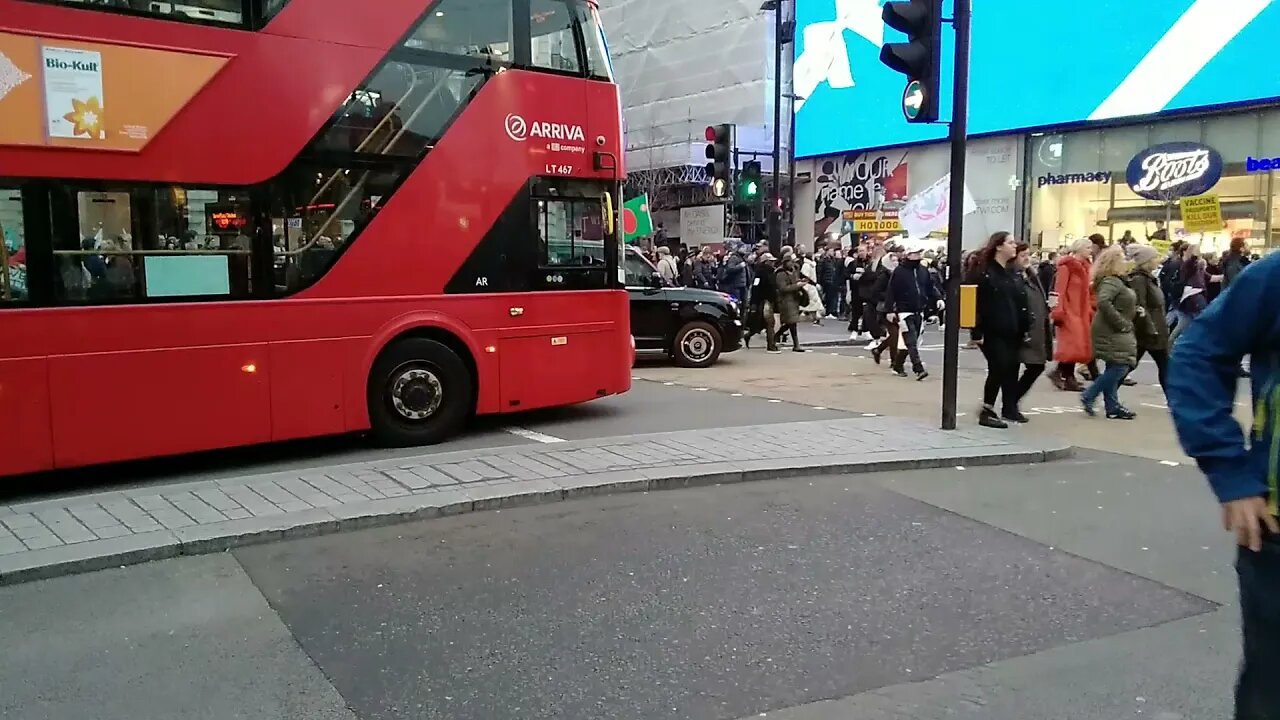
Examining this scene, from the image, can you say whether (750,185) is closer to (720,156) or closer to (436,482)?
(720,156)

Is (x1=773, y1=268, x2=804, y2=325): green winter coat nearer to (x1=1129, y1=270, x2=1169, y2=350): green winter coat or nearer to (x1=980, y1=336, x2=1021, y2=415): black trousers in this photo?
(x1=1129, y1=270, x2=1169, y2=350): green winter coat

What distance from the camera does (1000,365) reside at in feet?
30.1

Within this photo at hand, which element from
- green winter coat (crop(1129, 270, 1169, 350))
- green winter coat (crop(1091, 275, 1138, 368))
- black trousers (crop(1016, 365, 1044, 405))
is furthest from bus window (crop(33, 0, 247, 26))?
green winter coat (crop(1129, 270, 1169, 350))

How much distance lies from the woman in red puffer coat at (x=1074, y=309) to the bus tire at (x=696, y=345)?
5.11m

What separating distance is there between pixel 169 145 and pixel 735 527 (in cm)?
479

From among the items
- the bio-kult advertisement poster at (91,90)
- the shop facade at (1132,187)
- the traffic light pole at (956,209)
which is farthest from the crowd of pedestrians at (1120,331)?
the bio-kult advertisement poster at (91,90)

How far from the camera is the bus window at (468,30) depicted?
8.10m

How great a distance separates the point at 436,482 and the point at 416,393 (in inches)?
67.3

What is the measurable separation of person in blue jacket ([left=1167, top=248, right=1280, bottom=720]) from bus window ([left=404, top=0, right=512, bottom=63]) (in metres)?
6.92

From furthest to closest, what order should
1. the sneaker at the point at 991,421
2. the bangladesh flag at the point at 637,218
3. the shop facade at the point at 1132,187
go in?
the bangladesh flag at the point at 637,218 < the shop facade at the point at 1132,187 < the sneaker at the point at 991,421

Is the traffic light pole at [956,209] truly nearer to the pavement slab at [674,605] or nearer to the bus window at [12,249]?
the pavement slab at [674,605]

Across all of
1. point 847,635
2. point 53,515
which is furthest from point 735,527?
point 53,515

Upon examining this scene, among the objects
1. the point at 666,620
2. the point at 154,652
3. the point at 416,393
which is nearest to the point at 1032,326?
the point at 416,393

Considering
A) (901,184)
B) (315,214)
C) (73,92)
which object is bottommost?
(315,214)
